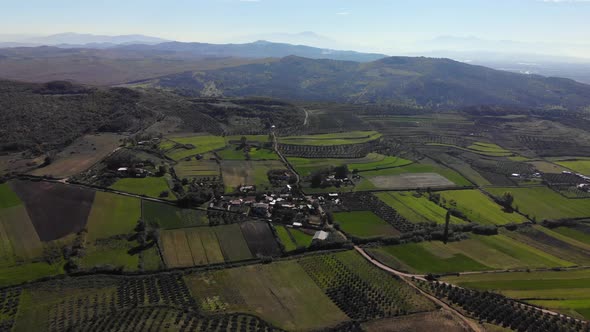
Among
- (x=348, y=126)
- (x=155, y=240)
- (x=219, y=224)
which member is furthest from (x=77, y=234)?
(x=348, y=126)

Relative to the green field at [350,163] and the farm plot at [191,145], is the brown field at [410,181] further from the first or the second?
the farm plot at [191,145]

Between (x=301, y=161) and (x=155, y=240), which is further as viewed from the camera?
(x=301, y=161)

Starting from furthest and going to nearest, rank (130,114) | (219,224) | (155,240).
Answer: (130,114) → (219,224) → (155,240)

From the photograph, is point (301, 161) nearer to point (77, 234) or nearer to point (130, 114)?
point (77, 234)

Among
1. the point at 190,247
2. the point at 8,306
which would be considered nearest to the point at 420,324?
the point at 190,247

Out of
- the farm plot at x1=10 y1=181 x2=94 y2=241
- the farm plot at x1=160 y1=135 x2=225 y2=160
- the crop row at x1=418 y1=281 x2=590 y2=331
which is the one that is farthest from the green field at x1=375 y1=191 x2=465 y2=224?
the farm plot at x1=10 y1=181 x2=94 y2=241

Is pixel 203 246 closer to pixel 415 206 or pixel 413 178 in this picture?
pixel 415 206

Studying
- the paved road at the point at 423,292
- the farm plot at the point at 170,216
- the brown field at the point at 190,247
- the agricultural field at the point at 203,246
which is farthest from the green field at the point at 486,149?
the brown field at the point at 190,247
